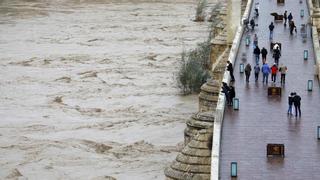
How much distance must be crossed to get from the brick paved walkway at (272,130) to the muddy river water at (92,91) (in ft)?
18.9

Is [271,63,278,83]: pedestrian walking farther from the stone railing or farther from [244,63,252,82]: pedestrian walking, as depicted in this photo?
the stone railing

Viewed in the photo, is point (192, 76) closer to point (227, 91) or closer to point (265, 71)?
point (265, 71)

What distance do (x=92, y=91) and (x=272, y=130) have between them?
84.3 feet

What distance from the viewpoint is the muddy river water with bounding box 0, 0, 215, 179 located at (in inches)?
1384

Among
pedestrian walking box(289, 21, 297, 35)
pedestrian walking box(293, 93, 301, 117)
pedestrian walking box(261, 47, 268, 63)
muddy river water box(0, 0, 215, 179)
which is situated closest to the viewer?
pedestrian walking box(293, 93, 301, 117)

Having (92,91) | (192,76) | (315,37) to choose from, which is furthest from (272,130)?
(92,91)

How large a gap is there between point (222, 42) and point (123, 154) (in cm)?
514

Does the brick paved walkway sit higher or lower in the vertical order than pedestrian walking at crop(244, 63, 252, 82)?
lower

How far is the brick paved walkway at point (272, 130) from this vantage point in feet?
66.7

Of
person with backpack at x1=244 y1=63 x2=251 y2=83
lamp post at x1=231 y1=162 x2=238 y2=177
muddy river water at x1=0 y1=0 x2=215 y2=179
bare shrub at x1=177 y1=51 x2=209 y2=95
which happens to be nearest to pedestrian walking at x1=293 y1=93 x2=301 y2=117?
person with backpack at x1=244 y1=63 x2=251 y2=83

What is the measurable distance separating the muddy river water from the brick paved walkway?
5.77m

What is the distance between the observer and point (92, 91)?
159ft

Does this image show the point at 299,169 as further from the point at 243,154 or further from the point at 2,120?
the point at 2,120

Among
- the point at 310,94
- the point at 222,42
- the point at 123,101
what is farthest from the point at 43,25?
the point at 310,94
